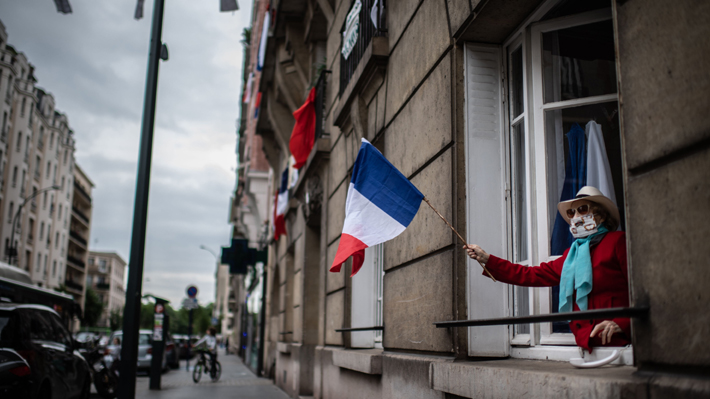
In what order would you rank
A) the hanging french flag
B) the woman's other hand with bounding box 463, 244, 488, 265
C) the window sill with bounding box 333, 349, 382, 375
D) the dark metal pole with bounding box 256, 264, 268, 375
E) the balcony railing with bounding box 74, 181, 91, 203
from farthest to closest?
1. the balcony railing with bounding box 74, 181, 91, 203
2. the dark metal pole with bounding box 256, 264, 268, 375
3. the hanging french flag
4. the window sill with bounding box 333, 349, 382, 375
5. the woman's other hand with bounding box 463, 244, 488, 265

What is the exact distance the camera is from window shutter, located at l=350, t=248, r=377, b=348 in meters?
7.79

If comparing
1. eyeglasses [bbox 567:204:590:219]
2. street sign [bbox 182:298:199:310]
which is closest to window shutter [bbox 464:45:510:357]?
eyeglasses [bbox 567:204:590:219]

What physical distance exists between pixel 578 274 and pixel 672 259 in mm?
946

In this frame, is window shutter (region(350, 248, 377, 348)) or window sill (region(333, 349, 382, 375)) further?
window shutter (region(350, 248, 377, 348))

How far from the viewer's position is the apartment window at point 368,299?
25.2 ft

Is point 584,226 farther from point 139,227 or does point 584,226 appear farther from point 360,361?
point 139,227

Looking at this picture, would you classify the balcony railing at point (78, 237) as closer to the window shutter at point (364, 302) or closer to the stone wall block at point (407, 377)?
the window shutter at point (364, 302)

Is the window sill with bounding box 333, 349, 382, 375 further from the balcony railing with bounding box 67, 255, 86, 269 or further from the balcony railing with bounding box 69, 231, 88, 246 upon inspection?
the balcony railing with bounding box 67, 255, 86, 269

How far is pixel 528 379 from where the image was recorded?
3.02 m

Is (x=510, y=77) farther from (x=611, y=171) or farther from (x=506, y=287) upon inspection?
(x=506, y=287)

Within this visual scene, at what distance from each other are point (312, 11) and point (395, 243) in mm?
6812

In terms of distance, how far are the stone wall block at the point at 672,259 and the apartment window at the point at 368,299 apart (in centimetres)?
526

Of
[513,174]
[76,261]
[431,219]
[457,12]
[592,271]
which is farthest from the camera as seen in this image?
[76,261]

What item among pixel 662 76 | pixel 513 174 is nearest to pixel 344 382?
pixel 513 174
